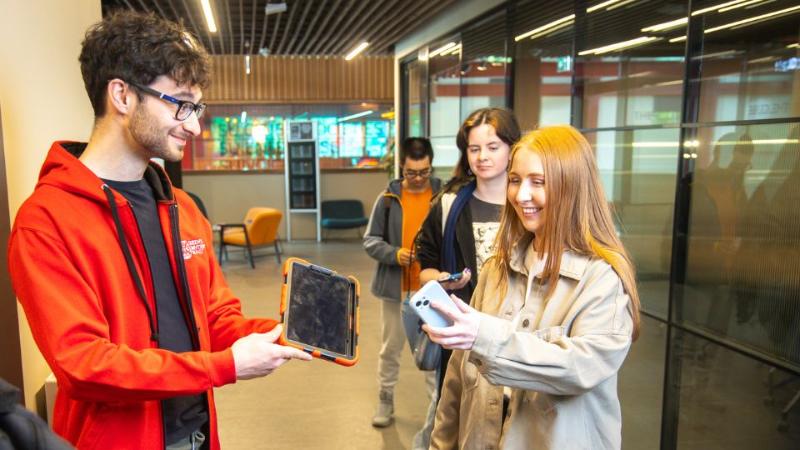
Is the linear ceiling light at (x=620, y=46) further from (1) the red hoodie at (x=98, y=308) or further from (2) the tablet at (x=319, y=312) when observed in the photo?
(1) the red hoodie at (x=98, y=308)

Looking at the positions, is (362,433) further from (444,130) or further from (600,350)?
(444,130)

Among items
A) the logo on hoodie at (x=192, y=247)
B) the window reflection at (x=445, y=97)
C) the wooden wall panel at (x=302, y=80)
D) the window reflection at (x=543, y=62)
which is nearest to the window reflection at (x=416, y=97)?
the window reflection at (x=445, y=97)

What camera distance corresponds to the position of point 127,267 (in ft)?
4.30

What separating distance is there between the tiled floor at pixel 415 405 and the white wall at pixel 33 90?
1.45 meters

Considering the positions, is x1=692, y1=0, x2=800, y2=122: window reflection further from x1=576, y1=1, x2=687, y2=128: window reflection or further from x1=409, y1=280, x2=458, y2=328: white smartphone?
x1=409, y1=280, x2=458, y2=328: white smartphone

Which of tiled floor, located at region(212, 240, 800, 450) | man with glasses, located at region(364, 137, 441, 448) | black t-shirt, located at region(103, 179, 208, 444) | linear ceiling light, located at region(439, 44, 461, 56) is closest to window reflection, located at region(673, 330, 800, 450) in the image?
tiled floor, located at region(212, 240, 800, 450)

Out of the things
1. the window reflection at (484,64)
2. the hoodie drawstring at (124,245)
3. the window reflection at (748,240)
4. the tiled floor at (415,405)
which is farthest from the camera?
the window reflection at (484,64)

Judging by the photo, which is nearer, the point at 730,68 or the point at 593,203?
the point at 593,203

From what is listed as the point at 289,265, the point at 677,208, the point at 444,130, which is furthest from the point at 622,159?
the point at 444,130

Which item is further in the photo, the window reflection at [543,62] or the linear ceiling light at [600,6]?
the window reflection at [543,62]

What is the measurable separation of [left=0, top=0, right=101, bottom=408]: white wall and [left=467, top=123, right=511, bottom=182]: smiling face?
1.83 m

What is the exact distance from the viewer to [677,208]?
2.73m

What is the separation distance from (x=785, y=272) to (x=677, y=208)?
678 mm

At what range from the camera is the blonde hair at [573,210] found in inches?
52.5
